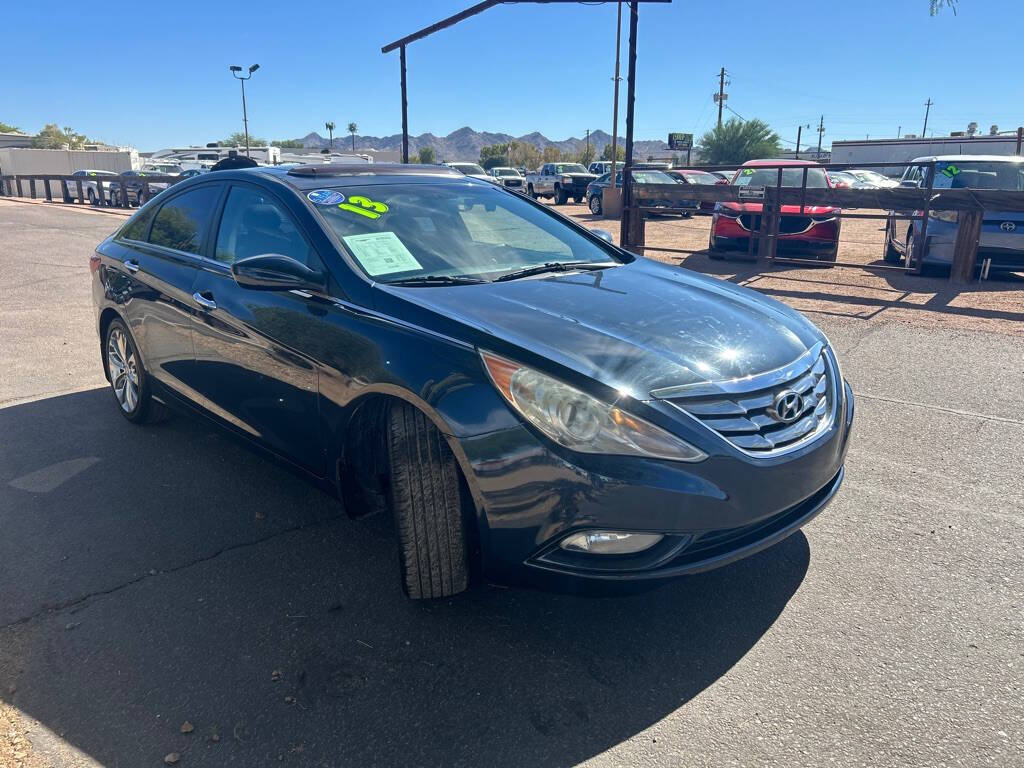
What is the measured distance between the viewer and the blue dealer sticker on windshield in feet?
11.5

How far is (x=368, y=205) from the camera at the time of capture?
3.62 metres

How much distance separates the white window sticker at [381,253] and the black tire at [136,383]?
6.72ft

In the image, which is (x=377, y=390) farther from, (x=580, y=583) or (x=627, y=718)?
(x=627, y=718)

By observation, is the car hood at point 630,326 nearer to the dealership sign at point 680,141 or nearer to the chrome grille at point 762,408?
the chrome grille at point 762,408

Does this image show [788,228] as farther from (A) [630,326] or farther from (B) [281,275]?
(B) [281,275]

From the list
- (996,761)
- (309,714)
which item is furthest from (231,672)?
(996,761)

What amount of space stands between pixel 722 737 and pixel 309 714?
127 cm

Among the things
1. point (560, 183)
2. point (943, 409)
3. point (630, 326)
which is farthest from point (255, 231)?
point (560, 183)

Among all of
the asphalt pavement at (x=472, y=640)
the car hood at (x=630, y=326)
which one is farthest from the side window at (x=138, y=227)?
the car hood at (x=630, y=326)

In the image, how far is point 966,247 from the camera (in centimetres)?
1016

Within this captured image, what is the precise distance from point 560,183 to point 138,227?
3067cm

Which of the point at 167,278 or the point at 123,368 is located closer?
the point at 167,278

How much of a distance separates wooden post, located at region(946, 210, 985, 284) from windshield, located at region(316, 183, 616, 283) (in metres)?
8.07

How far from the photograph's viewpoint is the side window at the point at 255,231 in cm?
345
